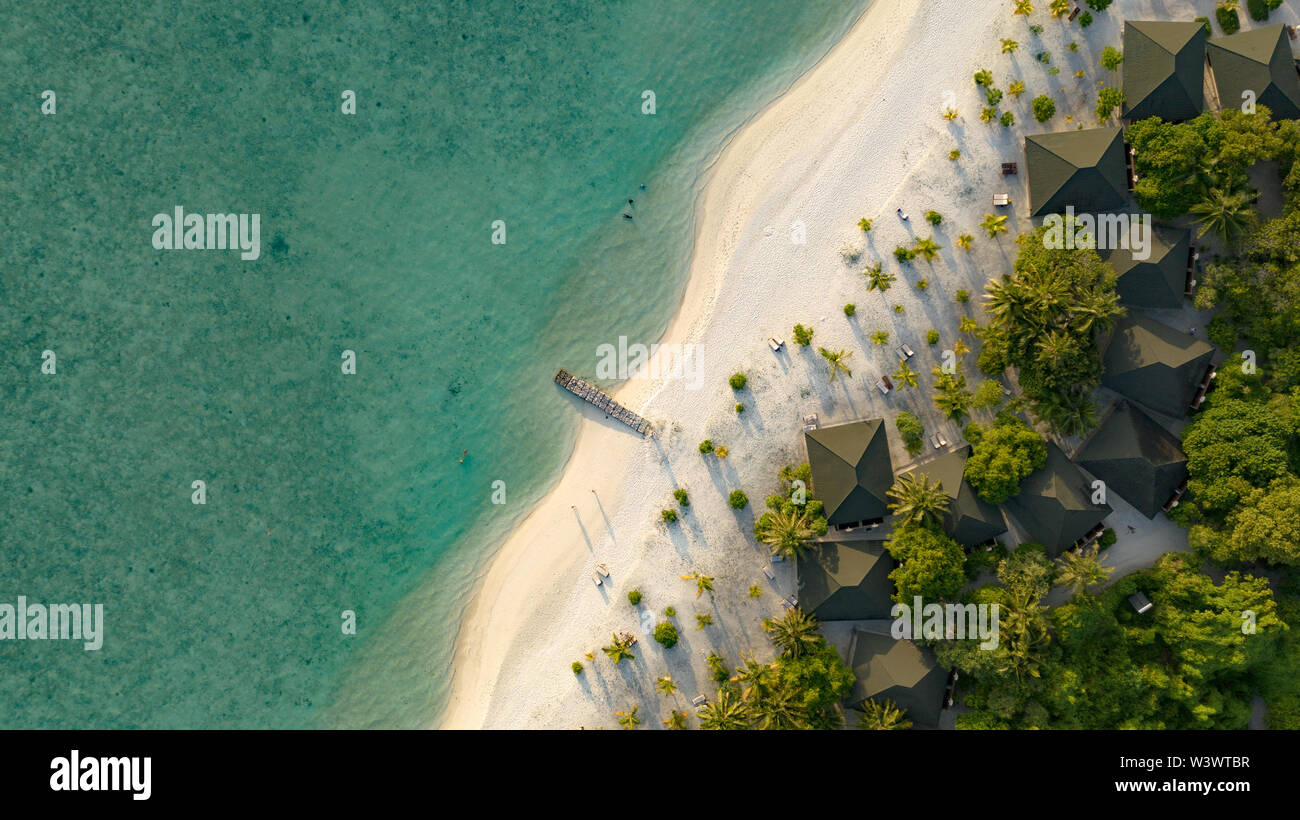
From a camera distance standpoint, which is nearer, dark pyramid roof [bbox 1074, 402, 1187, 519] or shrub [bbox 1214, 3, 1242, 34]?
dark pyramid roof [bbox 1074, 402, 1187, 519]

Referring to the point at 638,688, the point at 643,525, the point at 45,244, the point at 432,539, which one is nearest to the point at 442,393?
the point at 432,539

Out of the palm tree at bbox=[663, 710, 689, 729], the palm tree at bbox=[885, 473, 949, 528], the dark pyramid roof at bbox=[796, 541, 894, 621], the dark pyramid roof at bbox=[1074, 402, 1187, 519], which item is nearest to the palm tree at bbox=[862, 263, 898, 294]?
the palm tree at bbox=[885, 473, 949, 528]

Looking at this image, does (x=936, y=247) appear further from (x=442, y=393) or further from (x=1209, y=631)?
(x=442, y=393)

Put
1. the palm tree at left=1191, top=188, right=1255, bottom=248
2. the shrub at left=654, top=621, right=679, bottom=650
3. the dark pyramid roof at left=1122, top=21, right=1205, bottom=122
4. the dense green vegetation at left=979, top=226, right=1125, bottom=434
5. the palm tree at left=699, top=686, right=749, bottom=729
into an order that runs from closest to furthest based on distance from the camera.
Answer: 1. the dense green vegetation at left=979, top=226, right=1125, bottom=434
2. the palm tree at left=1191, top=188, right=1255, bottom=248
3. the palm tree at left=699, top=686, right=749, bottom=729
4. the dark pyramid roof at left=1122, top=21, right=1205, bottom=122
5. the shrub at left=654, top=621, right=679, bottom=650

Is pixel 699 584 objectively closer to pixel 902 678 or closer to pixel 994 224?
pixel 902 678

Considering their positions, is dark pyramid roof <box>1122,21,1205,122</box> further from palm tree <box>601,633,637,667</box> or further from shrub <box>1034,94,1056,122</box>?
palm tree <box>601,633,637,667</box>
